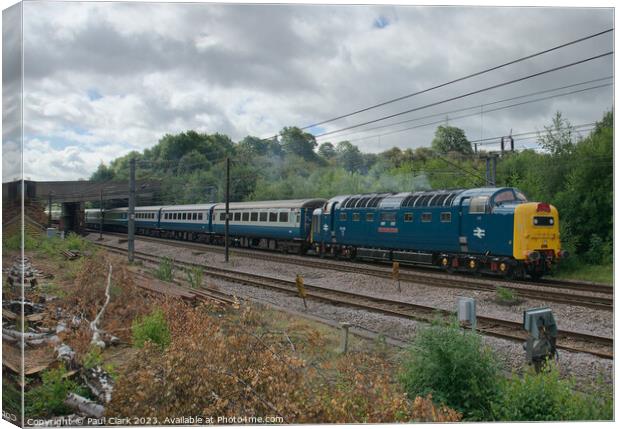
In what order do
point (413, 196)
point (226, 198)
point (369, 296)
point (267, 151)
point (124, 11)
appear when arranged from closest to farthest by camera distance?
point (124, 11), point (267, 151), point (226, 198), point (369, 296), point (413, 196)

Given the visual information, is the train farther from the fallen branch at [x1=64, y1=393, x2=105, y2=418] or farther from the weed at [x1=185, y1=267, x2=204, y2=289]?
the fallen branch at [x1=64, y1=393, x2=105, y2=418]

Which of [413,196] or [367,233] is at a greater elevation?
[413,196]

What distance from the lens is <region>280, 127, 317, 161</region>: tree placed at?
7740 millimetres

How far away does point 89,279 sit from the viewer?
829 cm

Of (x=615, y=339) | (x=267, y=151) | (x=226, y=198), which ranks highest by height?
(x=267, y=151)

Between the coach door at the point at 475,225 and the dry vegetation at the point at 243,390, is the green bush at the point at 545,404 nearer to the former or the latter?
the dry vegetation at the point at 243,390

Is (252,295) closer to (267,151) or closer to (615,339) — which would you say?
(267,151)

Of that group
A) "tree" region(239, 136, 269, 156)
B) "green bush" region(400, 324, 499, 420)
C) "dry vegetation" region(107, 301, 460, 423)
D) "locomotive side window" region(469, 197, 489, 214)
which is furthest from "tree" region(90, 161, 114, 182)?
"locomotive side window" region(469, 197, 489, 214)

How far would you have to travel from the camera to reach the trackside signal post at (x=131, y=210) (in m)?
7.66

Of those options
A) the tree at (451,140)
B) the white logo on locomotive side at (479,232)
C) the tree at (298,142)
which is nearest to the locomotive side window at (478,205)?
the white logo on locomotive side at (479,232)

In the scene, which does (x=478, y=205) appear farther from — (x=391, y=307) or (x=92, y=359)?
(x=92, y=359)

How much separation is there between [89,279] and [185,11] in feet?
14.3

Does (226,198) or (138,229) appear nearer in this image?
(226,198)

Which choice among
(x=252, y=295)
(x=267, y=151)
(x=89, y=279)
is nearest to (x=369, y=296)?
(x=252, y=295)
